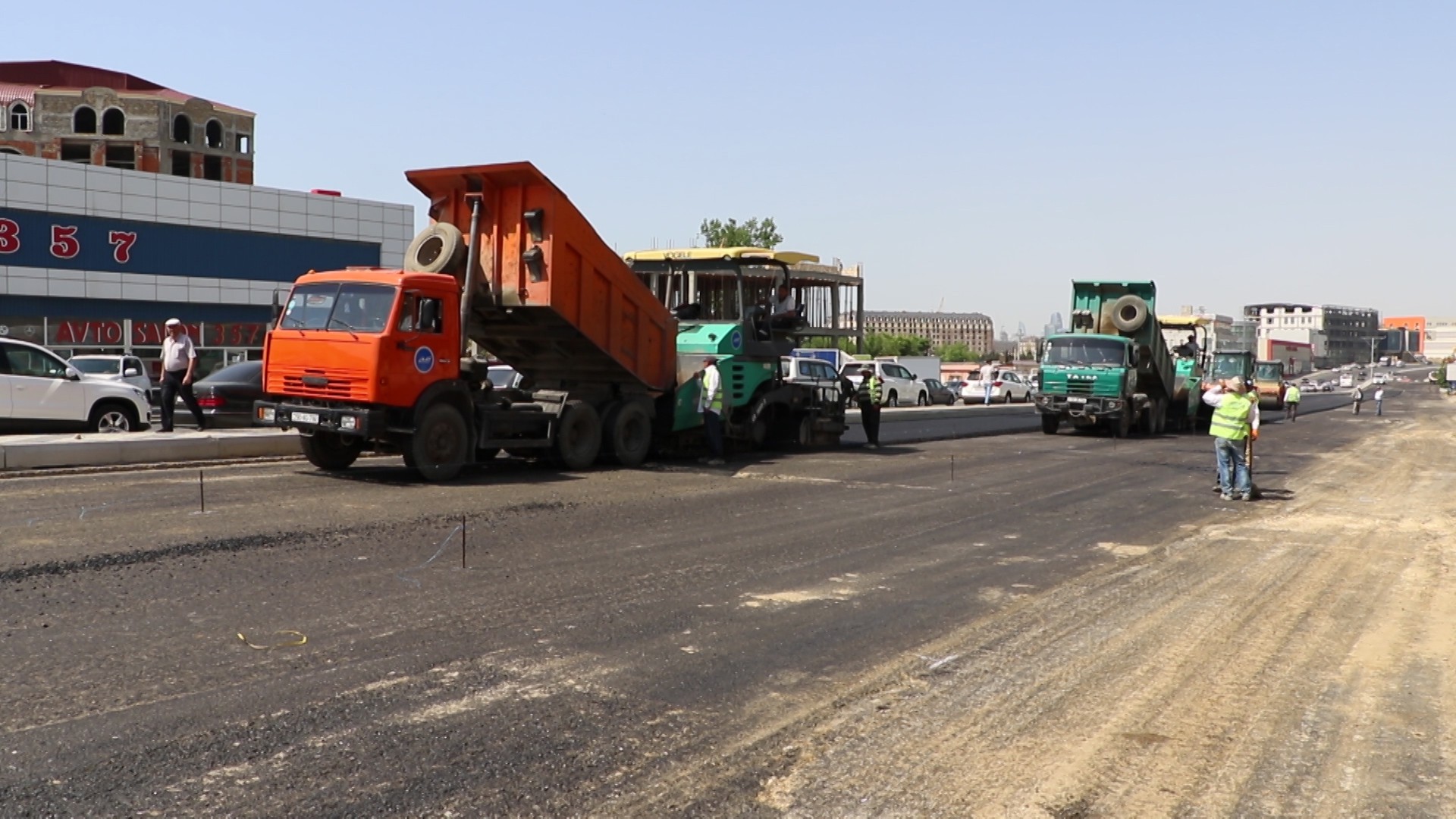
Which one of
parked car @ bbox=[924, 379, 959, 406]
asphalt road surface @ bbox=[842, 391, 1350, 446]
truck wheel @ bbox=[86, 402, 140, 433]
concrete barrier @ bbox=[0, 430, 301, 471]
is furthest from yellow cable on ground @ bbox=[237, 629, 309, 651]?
parked car @ bbox=[924, 379, 959, 406]

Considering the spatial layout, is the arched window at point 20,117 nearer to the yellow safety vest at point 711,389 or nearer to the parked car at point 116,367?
the parked car at point 116,367

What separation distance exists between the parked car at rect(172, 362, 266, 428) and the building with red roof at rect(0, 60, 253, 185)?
41.5 metres

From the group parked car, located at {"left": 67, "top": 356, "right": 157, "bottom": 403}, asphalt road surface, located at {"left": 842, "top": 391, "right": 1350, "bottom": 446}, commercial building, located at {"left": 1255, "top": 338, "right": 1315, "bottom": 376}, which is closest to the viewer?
parked car, located at {"left": 67, "top": 356, "right": 157, "bottom": 403}

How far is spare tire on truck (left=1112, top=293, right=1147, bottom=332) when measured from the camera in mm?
27094

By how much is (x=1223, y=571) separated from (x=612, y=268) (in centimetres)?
888

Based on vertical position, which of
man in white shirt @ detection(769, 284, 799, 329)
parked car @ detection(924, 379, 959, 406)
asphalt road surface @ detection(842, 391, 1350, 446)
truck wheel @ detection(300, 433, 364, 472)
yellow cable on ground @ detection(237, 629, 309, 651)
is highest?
man in white shirt @ detection(769, 284, 799, 329)

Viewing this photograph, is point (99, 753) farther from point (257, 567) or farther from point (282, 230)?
point (282, 230)

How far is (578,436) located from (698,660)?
9.53 m

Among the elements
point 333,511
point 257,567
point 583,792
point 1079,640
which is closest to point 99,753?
point 583,792

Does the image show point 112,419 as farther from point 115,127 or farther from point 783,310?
point 115,127

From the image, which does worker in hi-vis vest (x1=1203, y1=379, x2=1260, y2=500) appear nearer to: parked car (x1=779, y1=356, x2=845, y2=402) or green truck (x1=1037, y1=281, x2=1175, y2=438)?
parked car (x1=779, y1=356, x2=845, y2=402)

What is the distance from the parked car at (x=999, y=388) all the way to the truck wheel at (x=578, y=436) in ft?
117

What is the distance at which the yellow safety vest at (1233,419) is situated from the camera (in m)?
14.4

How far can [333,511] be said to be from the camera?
10.8 metres
